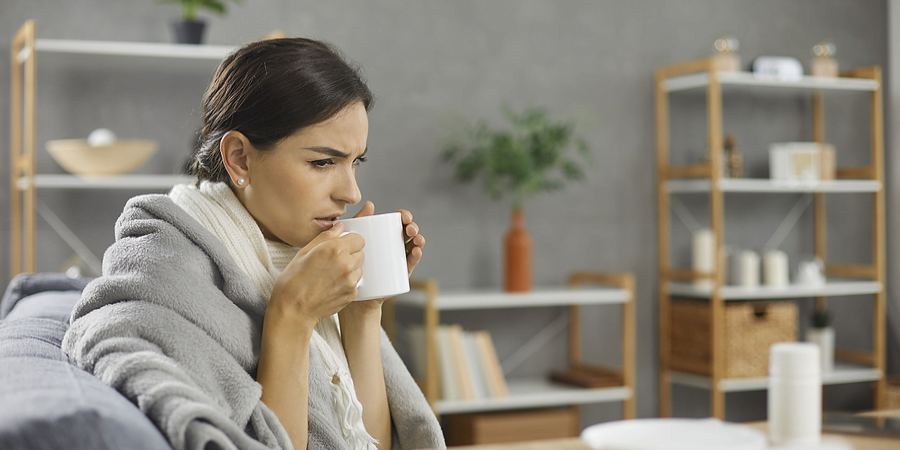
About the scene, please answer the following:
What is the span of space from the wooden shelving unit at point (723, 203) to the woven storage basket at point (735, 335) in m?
0.03

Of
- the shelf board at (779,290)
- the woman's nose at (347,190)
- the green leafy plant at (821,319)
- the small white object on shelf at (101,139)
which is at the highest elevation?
the small white object on shelf at (101,139)

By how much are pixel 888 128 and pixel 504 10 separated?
1.83 meters

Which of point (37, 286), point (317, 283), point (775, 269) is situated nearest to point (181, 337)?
point (317, 283)

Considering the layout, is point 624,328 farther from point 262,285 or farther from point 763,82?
point 262,285

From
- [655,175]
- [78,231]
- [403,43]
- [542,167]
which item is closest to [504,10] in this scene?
[403,43]

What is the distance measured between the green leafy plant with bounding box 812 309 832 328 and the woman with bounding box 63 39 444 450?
2540 mm

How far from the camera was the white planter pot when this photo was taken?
3.17m

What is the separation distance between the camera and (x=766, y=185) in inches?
116

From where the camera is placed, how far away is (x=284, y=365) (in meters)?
0.91

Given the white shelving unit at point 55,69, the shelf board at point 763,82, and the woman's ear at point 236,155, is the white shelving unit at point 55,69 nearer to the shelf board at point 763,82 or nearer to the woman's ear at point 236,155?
the woman's ear at point 236,155

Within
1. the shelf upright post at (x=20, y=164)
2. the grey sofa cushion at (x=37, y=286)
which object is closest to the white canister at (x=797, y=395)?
the grey sofa cushion at (x=37, y=286)

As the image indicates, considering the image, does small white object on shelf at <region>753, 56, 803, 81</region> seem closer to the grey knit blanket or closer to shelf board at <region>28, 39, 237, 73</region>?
shelf board at <region>28, 39, 237, 73</region>

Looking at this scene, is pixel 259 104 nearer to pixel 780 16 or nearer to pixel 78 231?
pixel 78 231

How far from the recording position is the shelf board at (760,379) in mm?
2902
